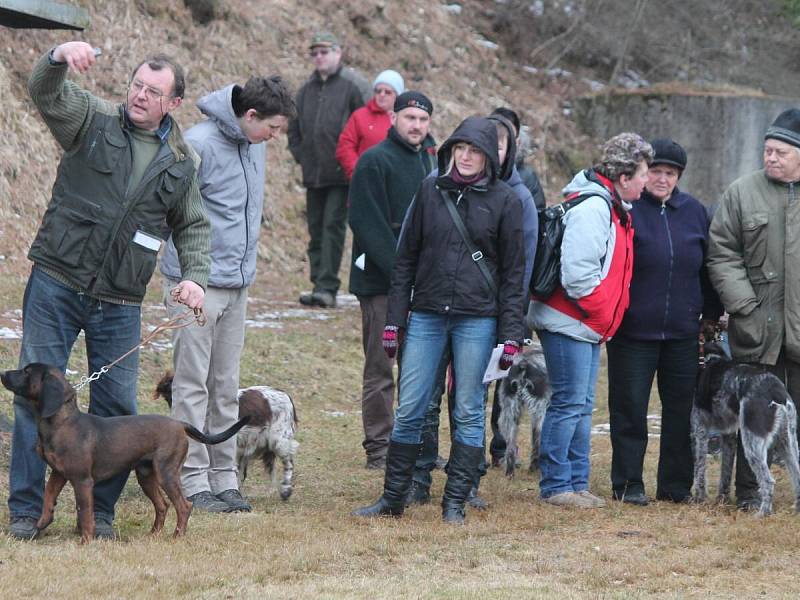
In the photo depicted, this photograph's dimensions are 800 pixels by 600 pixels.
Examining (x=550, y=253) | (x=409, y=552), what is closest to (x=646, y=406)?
(x=550, y=253)

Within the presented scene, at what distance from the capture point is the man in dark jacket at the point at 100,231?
5348mm

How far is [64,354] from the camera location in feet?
18.3

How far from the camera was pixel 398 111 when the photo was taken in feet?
25.2

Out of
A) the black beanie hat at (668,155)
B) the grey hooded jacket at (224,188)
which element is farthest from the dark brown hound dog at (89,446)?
the black beanie hat at (668,155)

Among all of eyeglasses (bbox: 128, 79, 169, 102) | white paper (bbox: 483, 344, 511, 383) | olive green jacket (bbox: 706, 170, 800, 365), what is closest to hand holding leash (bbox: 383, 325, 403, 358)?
white paper (bbox: 483, 344, 511, 383)

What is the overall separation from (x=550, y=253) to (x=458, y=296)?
851mm

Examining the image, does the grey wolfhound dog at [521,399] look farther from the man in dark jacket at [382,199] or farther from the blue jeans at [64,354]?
the blue jeans at [64,354]

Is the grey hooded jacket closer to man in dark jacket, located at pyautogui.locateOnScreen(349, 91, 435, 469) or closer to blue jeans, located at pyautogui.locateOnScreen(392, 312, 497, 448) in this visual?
blue jeans, located at pyautogui.locateOnScreen(392, 312, 497, 448)

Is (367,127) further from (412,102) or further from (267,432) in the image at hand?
(267,432)

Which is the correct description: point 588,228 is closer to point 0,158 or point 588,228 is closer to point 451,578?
point 451,578

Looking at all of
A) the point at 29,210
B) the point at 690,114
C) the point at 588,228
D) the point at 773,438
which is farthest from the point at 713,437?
the point at 690,114

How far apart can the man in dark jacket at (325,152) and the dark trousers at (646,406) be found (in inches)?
235

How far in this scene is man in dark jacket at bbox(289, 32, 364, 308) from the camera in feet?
42.1

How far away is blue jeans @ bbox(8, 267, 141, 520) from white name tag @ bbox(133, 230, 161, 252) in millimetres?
318
